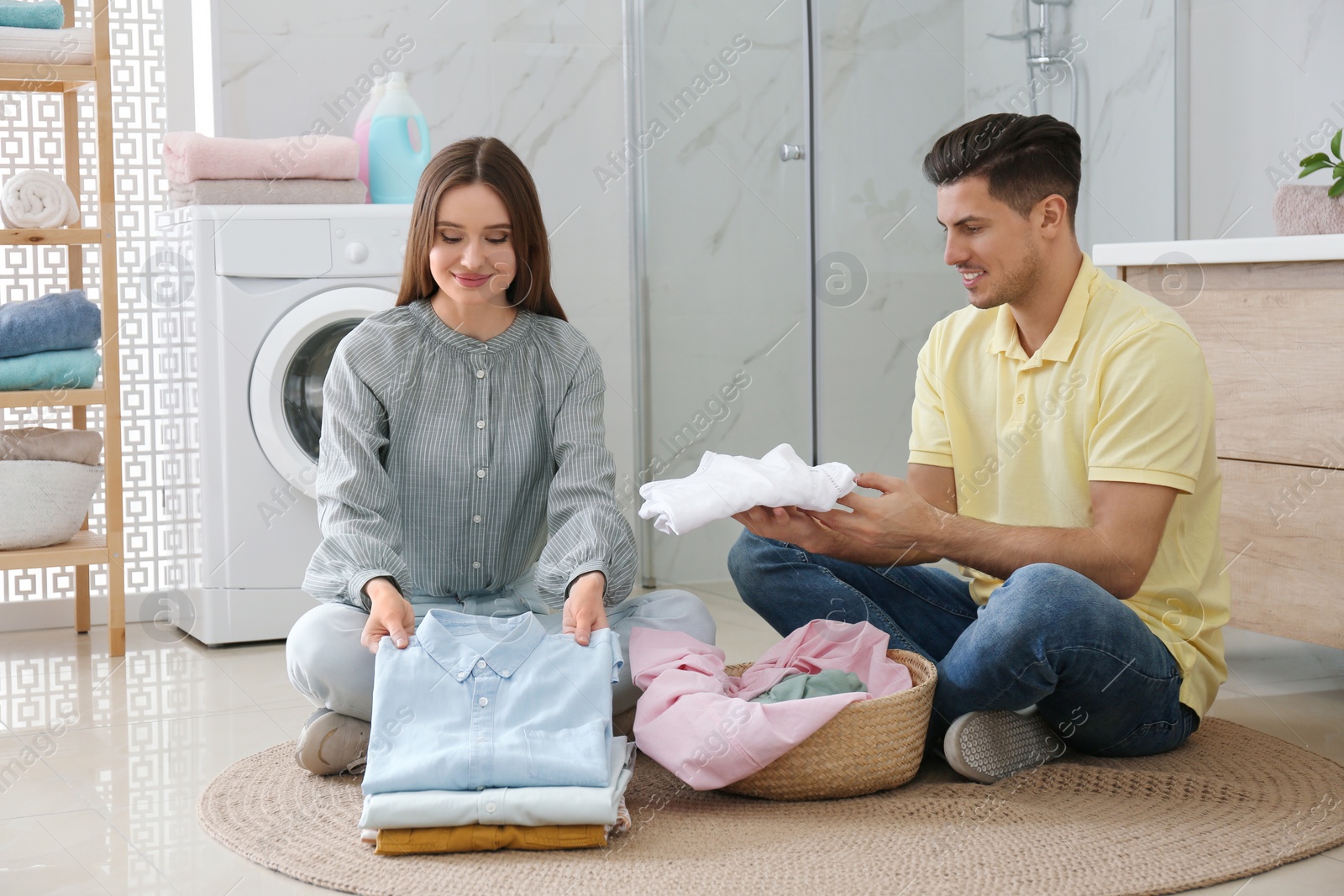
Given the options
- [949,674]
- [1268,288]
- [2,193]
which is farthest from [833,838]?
[2,193]

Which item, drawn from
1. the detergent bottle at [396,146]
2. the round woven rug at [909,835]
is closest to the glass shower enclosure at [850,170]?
the detergent bottle at [396,146]

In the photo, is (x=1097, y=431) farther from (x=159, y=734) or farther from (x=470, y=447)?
(x=159, y=734)

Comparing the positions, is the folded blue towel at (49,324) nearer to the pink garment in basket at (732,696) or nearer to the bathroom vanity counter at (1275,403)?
the pink garment in basket at (732,696)

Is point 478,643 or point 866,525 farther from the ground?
point 866,525

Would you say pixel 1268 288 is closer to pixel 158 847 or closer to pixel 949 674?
pixel 949 674

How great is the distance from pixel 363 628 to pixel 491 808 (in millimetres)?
342

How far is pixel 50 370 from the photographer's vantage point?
7.89 feet

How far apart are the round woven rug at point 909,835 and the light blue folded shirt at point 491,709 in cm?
9

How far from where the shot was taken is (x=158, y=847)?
4.72 feet

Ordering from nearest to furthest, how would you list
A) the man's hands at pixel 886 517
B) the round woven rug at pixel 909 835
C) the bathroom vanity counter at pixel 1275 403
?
the round woven rug at pixel 909 835 → the man's hands at pixel 886 517 → the bathroom vanity counter at pixel 1275 403

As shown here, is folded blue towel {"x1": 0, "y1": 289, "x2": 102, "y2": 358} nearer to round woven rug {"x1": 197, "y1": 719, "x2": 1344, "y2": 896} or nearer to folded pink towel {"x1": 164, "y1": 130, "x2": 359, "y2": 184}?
folded pink towel {"x1": 164, "y1": 130, "x2": 359, "y2": 184}

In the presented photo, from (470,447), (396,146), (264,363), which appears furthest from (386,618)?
(396,146)

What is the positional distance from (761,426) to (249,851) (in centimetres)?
158

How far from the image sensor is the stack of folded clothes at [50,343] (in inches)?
93.3
